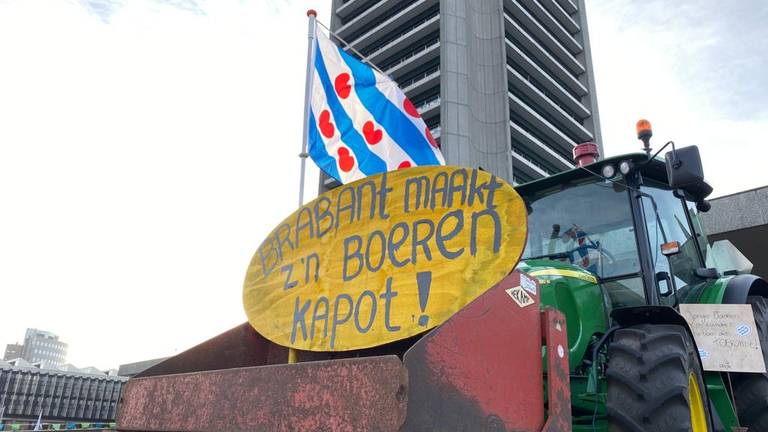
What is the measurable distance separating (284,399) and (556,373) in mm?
1149

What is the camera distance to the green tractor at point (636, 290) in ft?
9.35

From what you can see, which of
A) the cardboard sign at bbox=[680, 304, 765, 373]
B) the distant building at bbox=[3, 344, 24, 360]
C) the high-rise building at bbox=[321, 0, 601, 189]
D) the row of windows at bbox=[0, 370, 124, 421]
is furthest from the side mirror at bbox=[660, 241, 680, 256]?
the distant building at bbox=[3, 344, 24, 360]

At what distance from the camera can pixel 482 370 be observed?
1.90 m

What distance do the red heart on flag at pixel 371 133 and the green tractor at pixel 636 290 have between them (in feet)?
10.8

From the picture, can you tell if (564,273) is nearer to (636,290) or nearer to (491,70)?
(636,290)

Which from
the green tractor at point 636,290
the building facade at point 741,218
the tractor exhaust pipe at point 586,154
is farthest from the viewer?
the building facade at point 741,218

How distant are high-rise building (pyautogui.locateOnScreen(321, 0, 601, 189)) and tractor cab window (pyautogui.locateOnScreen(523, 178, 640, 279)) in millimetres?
37401

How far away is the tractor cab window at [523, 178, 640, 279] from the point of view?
3873 mm

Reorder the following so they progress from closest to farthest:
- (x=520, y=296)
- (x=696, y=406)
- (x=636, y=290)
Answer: (x=520, y=296) → (x=696, y=406) → (x=636, y=290)

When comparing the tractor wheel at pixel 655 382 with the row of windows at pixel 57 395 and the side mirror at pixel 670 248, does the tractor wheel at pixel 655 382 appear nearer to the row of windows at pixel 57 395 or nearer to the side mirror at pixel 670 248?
the side mirror at pixel 670 248

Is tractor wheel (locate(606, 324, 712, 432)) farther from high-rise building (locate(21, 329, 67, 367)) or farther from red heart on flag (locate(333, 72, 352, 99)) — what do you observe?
high-rise building (locate(21, 329, 67, 367))

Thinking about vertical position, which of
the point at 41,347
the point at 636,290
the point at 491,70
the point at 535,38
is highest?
the point at 535,38

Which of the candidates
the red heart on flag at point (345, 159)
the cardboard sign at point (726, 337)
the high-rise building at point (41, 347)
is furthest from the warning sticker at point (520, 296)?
the high-rise building at point (41, 347)

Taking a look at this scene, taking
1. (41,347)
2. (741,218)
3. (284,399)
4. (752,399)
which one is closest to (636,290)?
(752,399)
